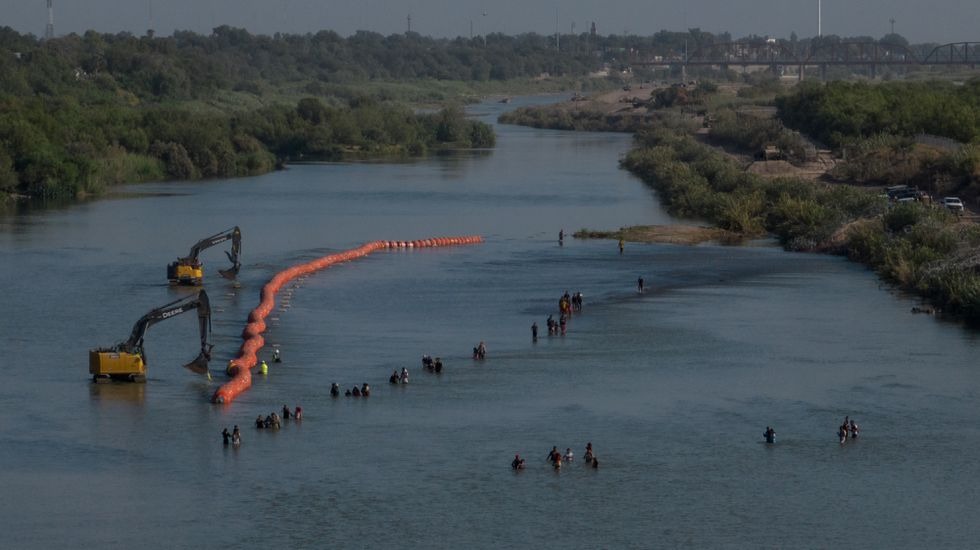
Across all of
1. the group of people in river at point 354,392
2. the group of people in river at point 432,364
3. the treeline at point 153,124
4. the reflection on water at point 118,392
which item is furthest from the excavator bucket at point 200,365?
the treeline at point 153,124

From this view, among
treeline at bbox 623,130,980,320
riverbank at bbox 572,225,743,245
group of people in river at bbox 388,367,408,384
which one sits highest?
treeline at bbox 623,130,980,320

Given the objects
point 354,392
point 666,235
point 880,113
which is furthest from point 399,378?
point 880,113

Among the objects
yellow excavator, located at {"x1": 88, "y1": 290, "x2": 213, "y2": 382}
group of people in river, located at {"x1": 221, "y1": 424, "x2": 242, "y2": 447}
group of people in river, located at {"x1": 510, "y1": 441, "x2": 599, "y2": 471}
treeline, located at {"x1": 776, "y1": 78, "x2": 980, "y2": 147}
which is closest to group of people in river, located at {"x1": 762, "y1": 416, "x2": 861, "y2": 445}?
group of people in river, located at {"x1": 510, "y1": 441, "x2": 599, "y2": 471}

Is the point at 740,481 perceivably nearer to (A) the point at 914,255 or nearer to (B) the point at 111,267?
(A) the point at 914,255

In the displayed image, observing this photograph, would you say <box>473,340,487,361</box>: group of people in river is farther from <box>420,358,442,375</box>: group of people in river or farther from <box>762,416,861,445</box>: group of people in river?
<box>762,416,861,445</box>: group of people in river

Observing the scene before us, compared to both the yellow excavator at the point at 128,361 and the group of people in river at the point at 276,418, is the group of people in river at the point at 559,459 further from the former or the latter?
the yellow excavator at the point at 128,361

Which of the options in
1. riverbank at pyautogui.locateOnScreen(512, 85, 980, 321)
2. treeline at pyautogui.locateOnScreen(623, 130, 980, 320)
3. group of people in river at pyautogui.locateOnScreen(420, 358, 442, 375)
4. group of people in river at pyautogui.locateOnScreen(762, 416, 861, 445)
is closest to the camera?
group of people in river at pyautogui.locateOnScreen(762, 416, 861, 445)
